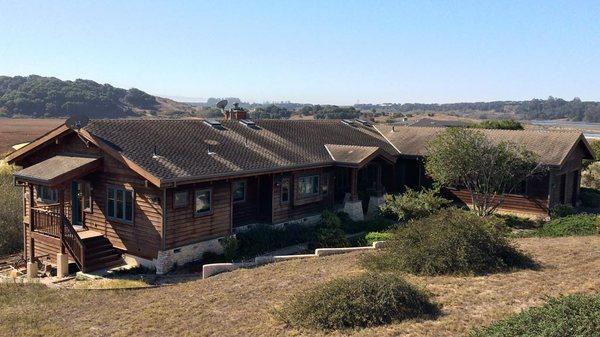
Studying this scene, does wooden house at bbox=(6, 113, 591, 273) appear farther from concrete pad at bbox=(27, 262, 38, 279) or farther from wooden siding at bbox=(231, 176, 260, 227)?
concrete pad at bbox=(27, 262, 38, 279)

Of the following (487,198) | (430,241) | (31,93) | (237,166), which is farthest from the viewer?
(31,93)

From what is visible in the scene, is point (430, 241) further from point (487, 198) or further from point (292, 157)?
point (487, 198)

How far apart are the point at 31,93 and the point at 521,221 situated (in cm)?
9402

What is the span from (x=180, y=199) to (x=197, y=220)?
3.67ft

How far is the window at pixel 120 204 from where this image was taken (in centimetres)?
1945

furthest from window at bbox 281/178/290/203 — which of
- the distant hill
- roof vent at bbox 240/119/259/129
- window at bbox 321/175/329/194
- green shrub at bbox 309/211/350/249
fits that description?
the distant hill

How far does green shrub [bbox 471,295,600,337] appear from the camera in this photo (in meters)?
7.45

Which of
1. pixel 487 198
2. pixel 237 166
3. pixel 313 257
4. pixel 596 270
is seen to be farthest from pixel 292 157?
pixel 596 270

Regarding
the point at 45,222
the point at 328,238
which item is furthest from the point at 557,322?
the point at 45,222

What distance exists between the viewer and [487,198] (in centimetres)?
2614

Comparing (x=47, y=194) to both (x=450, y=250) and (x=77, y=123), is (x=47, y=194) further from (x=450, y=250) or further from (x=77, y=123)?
(x=450, y=250)

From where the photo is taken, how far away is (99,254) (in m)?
19.4

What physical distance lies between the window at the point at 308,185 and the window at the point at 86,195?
8902mm

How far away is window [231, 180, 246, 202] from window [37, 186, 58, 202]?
707 cm
